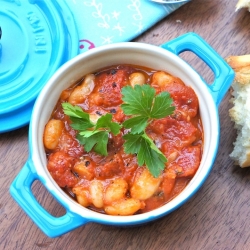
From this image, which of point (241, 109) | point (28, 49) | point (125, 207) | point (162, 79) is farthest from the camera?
point (28, 49)

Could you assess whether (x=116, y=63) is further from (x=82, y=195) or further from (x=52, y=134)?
(x=82, y=195)

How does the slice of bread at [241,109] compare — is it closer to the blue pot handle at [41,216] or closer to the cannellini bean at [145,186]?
the cannellini bean at [145,186]

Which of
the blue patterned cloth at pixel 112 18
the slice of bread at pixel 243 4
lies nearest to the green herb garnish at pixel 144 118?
the blue patterned cloth at pixel 112 18

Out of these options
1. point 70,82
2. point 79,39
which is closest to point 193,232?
point 70,82

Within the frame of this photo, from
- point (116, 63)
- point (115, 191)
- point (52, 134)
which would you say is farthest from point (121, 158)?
point (116, 63)

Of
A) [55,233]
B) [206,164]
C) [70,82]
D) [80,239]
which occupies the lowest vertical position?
[80,239]

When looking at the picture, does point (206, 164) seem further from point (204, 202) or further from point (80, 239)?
point (80, 239)
